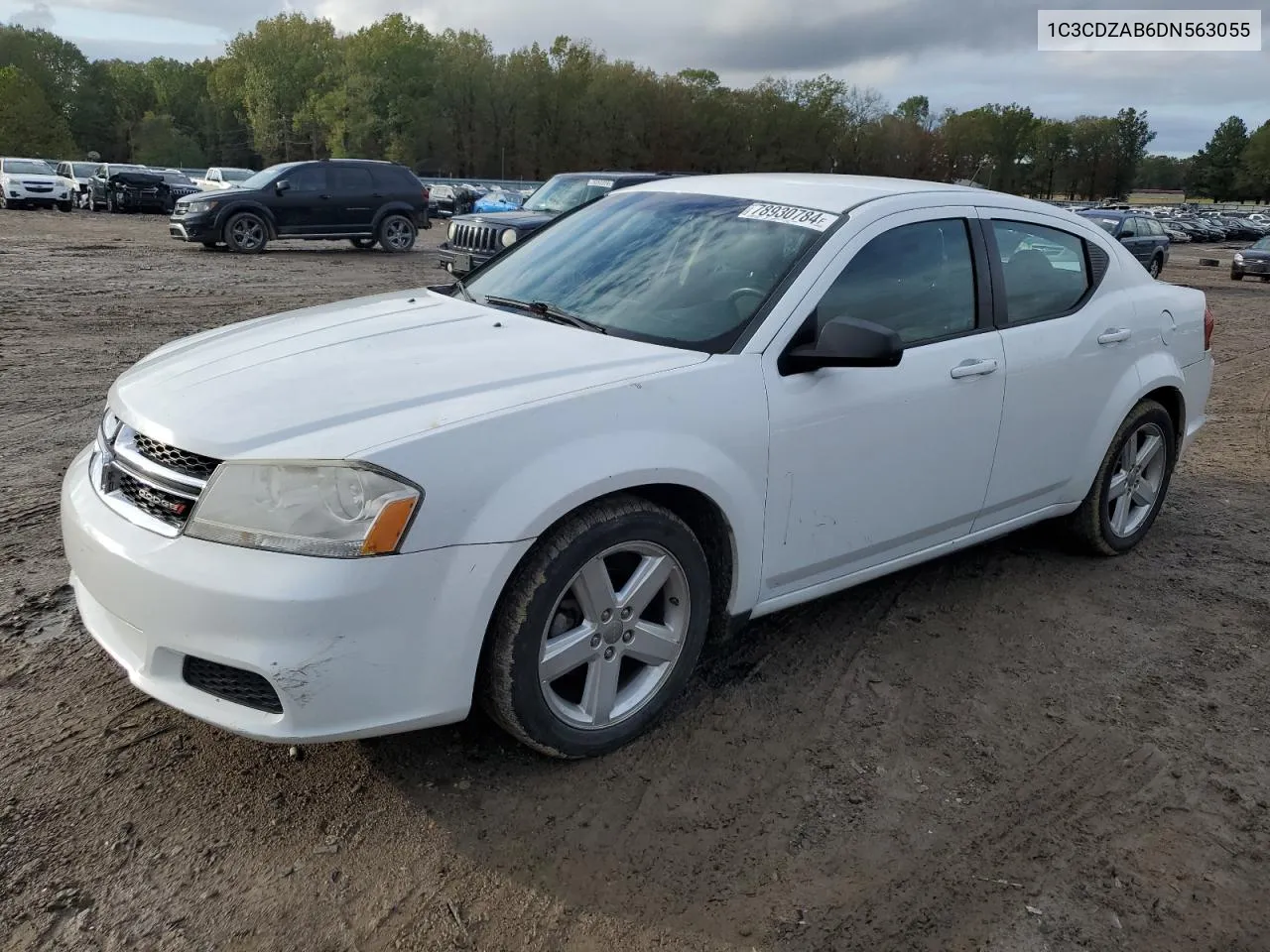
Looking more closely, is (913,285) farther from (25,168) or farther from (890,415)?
(25,168)

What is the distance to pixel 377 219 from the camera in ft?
67.0

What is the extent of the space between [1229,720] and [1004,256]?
6.08 feet

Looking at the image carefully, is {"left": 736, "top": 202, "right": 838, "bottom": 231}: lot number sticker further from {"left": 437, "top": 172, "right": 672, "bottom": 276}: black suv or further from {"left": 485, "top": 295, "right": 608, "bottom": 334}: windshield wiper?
{"left": 437, "top": 172, "right": 672, "bottom": 276}: black suv

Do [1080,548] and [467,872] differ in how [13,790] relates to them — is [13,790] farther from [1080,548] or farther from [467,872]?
[1080,548]

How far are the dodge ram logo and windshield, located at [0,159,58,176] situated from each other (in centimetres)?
3733

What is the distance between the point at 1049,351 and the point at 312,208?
17.9m

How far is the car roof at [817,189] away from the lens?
3688mm

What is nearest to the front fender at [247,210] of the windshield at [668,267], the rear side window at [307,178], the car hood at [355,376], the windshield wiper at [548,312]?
the rear side window at [307,178]

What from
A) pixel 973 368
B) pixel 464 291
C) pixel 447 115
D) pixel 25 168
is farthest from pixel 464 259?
pixel 447 115

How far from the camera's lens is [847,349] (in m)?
3.03

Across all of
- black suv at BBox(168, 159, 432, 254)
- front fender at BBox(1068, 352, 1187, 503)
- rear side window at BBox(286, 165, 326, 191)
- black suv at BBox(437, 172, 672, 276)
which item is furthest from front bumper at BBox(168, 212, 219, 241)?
front fender at BBox(1068, 352, 1187, 503)

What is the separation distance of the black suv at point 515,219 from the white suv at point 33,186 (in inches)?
987

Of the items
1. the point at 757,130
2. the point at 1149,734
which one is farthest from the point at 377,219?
the point at 757,130

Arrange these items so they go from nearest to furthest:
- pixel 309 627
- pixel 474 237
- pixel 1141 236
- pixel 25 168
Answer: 1. pixel 309 627
2. pixel 474 237
3. pixel 1141 236
4. pixel 25 168
